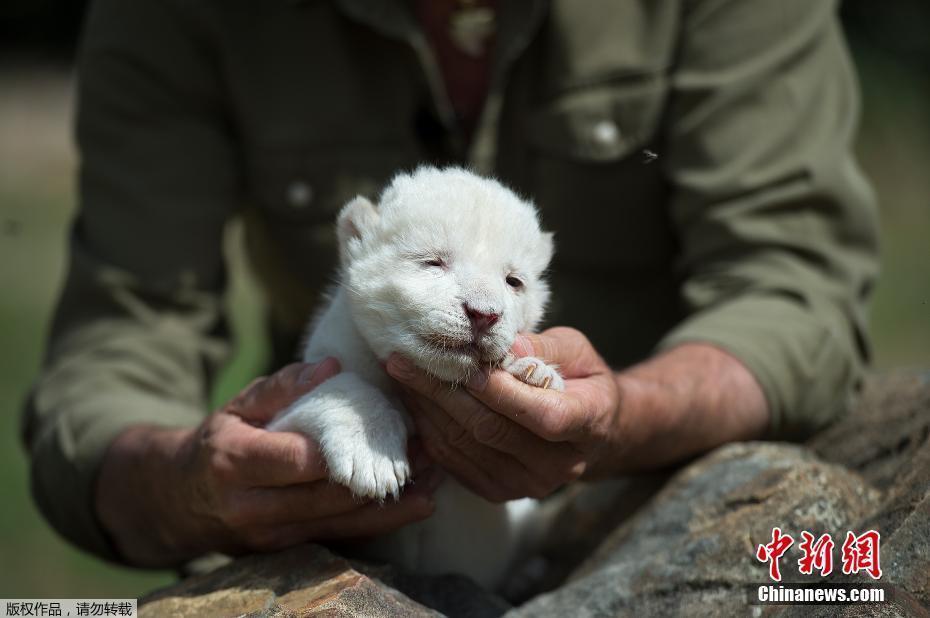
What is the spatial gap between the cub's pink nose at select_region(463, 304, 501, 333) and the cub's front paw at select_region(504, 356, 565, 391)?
177mm

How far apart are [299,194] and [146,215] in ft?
2.20

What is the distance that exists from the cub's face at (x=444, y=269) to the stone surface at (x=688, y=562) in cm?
70

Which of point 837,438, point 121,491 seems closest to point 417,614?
point 121,491

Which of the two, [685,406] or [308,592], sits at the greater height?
[685,406]

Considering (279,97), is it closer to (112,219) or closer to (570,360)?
(112,219)

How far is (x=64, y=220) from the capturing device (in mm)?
12398

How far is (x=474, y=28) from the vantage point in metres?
4.32

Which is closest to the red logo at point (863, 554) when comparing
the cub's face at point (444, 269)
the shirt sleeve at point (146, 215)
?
the cub's face at point (444, 269)

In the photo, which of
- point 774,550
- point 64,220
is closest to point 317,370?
point 774,550

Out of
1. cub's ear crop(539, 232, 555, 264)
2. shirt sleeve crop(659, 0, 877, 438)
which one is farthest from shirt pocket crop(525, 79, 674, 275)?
cub's ear crop(539, 232, 555, 264)

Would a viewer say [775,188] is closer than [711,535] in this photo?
No

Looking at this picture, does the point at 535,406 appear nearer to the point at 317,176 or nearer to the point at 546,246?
the point at 546,246

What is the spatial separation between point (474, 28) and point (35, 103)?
12634 mm

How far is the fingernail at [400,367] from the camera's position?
2.64 metres
